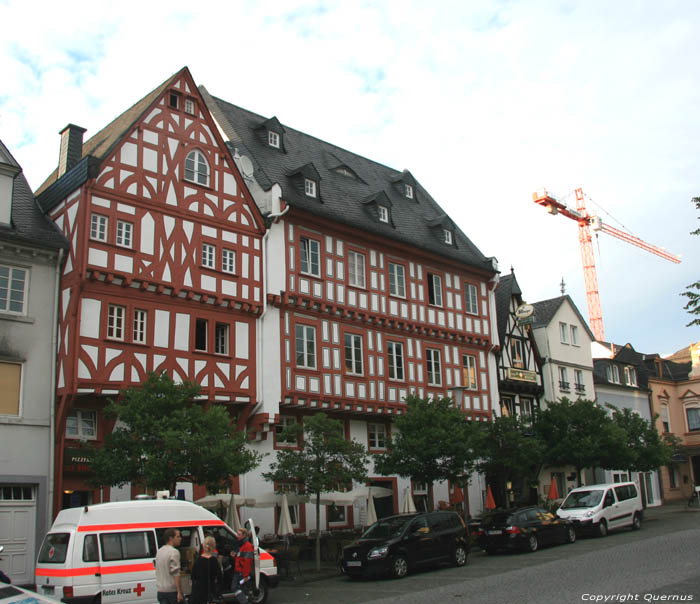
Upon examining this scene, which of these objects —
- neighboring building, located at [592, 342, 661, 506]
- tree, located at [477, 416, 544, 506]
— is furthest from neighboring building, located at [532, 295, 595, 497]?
tree, located at [477, 416, 544, 506]

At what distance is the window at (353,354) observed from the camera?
29625 millimetres

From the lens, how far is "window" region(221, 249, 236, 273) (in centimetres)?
2629

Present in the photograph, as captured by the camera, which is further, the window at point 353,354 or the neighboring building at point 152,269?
the window at point 353,354

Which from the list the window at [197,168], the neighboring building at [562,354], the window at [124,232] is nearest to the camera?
the window at [124,232]

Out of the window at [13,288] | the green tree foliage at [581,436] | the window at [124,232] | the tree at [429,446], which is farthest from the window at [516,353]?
the window at [13,288]

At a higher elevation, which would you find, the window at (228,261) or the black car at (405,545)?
the window at (228,261)

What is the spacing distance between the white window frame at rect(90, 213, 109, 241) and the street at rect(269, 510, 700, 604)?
11258mm

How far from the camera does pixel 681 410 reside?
55031mm

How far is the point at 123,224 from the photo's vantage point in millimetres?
23859

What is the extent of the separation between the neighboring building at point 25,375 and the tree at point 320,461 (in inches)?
259

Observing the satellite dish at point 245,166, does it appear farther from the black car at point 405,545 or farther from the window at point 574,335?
the window at point 574,335

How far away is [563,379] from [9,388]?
30.6m

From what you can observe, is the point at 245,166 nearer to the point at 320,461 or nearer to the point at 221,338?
the point at 221,338

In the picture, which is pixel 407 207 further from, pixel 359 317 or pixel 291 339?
pixel 291 339
